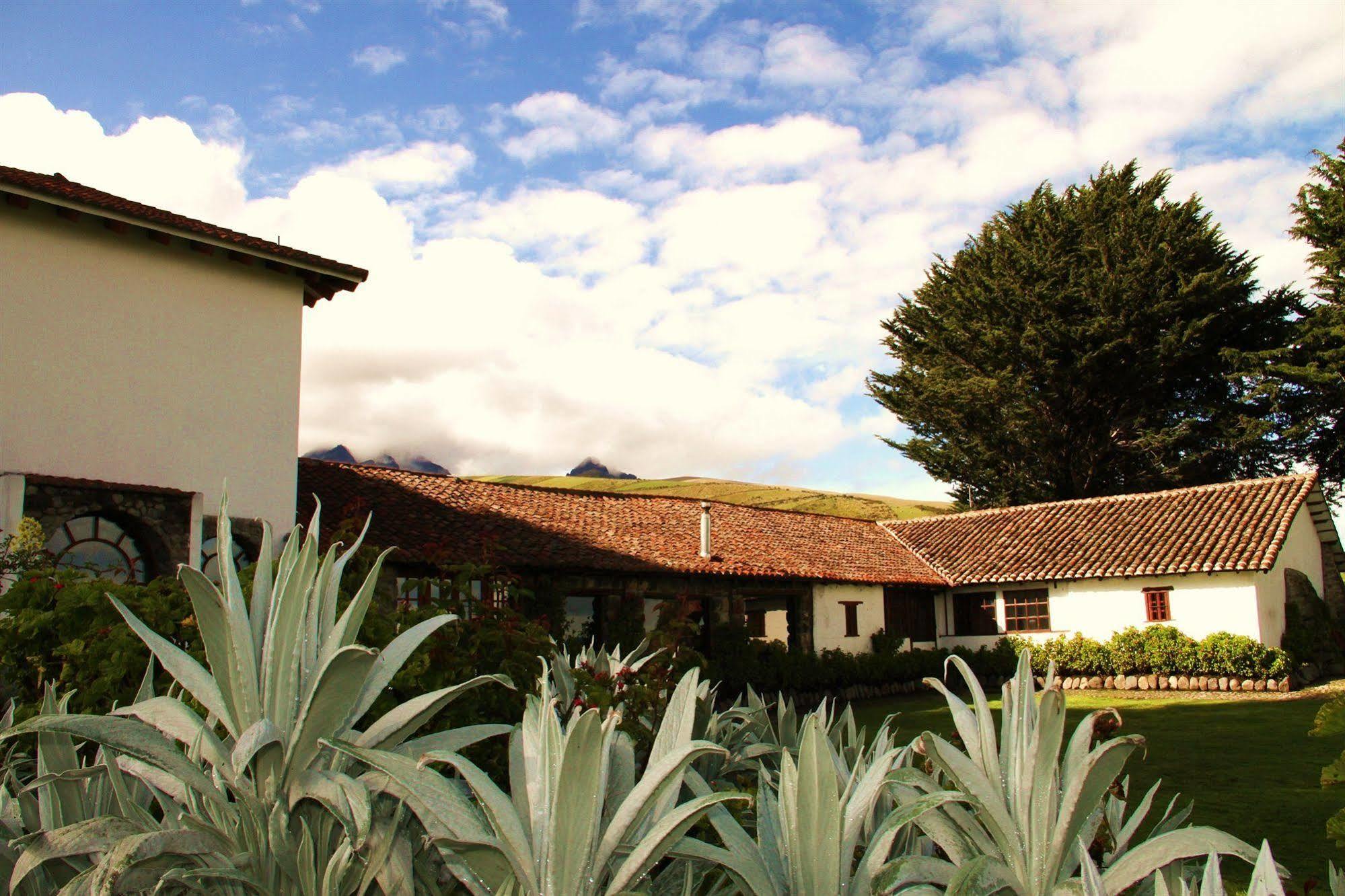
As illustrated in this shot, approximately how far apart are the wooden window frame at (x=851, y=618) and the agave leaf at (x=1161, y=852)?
791 inches

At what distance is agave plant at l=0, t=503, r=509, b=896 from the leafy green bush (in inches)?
64.1

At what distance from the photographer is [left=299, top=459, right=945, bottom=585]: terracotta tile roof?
55.3 ft

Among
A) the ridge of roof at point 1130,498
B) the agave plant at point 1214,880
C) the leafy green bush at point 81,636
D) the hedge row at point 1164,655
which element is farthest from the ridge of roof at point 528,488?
the agave plant at point 1214,880

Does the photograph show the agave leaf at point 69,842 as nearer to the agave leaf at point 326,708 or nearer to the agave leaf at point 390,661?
the agave leaf at point 326,708

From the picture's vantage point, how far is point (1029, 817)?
2311 mm

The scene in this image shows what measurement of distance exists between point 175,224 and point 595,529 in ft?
34.7

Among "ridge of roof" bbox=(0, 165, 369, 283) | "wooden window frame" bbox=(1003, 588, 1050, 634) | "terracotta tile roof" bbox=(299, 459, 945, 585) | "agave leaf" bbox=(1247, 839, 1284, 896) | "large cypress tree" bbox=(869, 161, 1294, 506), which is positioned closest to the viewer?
"agave leaf" bbox=(1247, 839, 1284, 896)

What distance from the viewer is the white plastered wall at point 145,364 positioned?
10.9 metres

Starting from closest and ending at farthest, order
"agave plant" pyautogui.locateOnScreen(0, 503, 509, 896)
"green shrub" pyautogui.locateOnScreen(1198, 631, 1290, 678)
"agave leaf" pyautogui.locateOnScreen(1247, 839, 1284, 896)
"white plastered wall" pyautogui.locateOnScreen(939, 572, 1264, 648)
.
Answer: "agave leaf" pyautogui.locateOnScreen(1247, 839, 1284, 896)
"agave plant" pyautogui.locateOnScreen(0, 503, 509, 896)
"green shrub" pyautogui.locateOnScreen(1198, 631, 1290, 678)
"white plastered wall" pyautogui.locateOnScreen(939, 572, 1264, 648)

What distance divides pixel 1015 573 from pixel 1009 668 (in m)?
2.27

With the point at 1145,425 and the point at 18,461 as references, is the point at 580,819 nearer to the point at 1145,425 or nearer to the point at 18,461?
the point at 18,461

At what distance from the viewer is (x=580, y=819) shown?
6.06ft

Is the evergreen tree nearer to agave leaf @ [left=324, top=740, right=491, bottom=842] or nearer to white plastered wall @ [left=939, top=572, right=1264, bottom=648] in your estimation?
white plastered wall @ [left=939, top=572, right=1264, bottom=648]

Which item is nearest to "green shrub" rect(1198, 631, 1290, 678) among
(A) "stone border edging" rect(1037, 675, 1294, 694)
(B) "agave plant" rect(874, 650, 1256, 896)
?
(A) "stone border edging" rect(1037, 675, 1294, 694)
